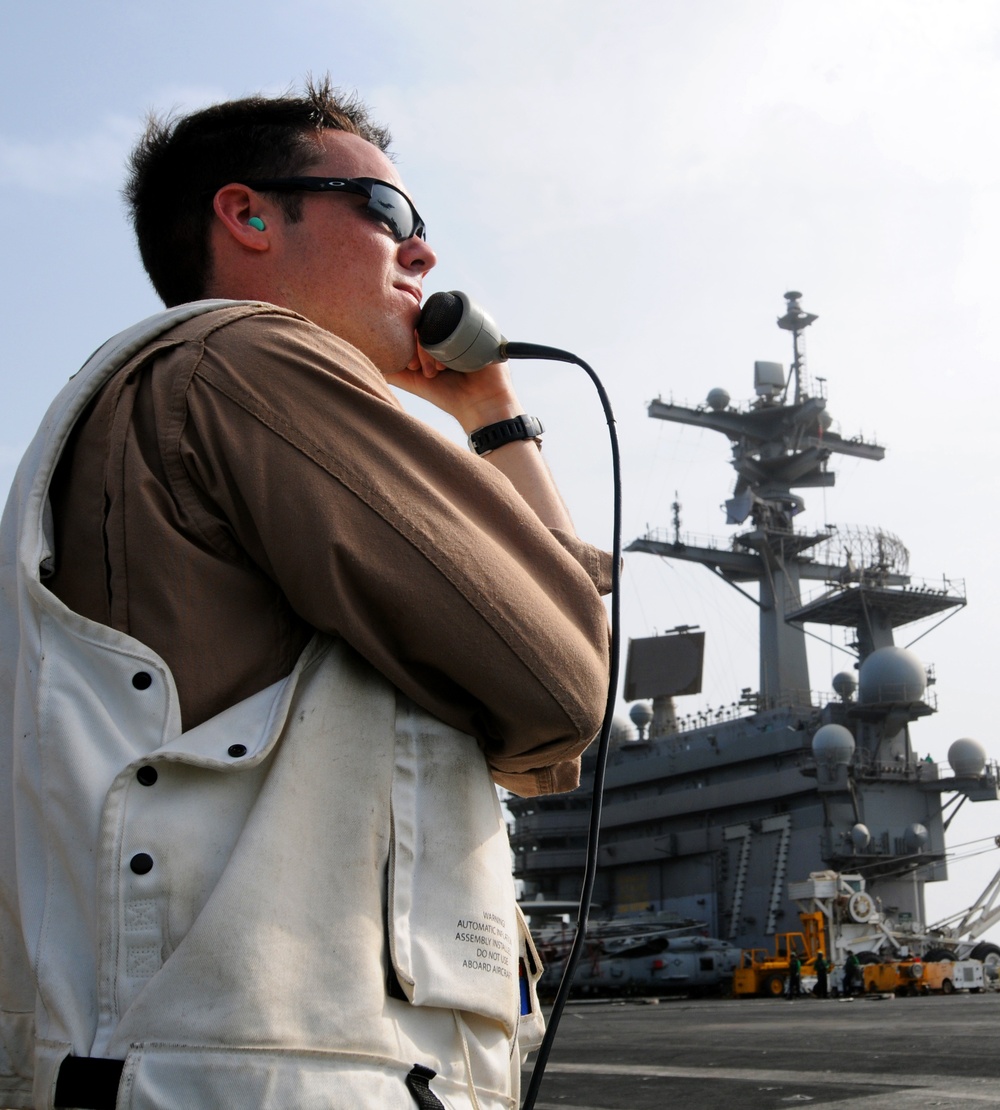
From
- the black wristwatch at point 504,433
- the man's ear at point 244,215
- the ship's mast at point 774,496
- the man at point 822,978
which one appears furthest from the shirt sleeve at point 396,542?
the ship's mast at point 774,496

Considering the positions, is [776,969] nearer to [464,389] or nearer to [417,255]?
[464,389]

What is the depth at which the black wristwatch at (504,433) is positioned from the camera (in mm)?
1659

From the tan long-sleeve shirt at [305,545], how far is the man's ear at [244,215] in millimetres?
291

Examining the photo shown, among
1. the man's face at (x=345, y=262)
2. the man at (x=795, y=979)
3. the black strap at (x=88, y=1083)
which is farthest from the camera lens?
the man at (x=795, y=979)

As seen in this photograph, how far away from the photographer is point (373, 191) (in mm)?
1547

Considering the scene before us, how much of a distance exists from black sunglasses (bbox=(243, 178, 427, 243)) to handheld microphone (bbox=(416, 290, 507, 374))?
12 cm

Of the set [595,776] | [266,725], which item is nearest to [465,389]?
[595,776]

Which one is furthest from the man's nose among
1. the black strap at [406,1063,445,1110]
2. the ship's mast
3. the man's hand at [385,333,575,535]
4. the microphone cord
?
the ship's mast

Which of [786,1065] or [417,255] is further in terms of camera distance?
[786,1065]

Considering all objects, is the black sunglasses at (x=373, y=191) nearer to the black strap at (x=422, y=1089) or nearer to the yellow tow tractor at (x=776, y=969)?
the black strap at (x=422, y=1089)

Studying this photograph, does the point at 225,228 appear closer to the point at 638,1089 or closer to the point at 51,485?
the point at 51,485

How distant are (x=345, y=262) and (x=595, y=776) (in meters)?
0.79

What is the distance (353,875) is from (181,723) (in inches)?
8.8

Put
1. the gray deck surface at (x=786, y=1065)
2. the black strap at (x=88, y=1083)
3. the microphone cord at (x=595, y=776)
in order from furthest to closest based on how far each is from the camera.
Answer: the gray deck surface at (x=786, y=1065), the microphone cord at (x=595, y=776), the black strap at (x=88, y=1083)
